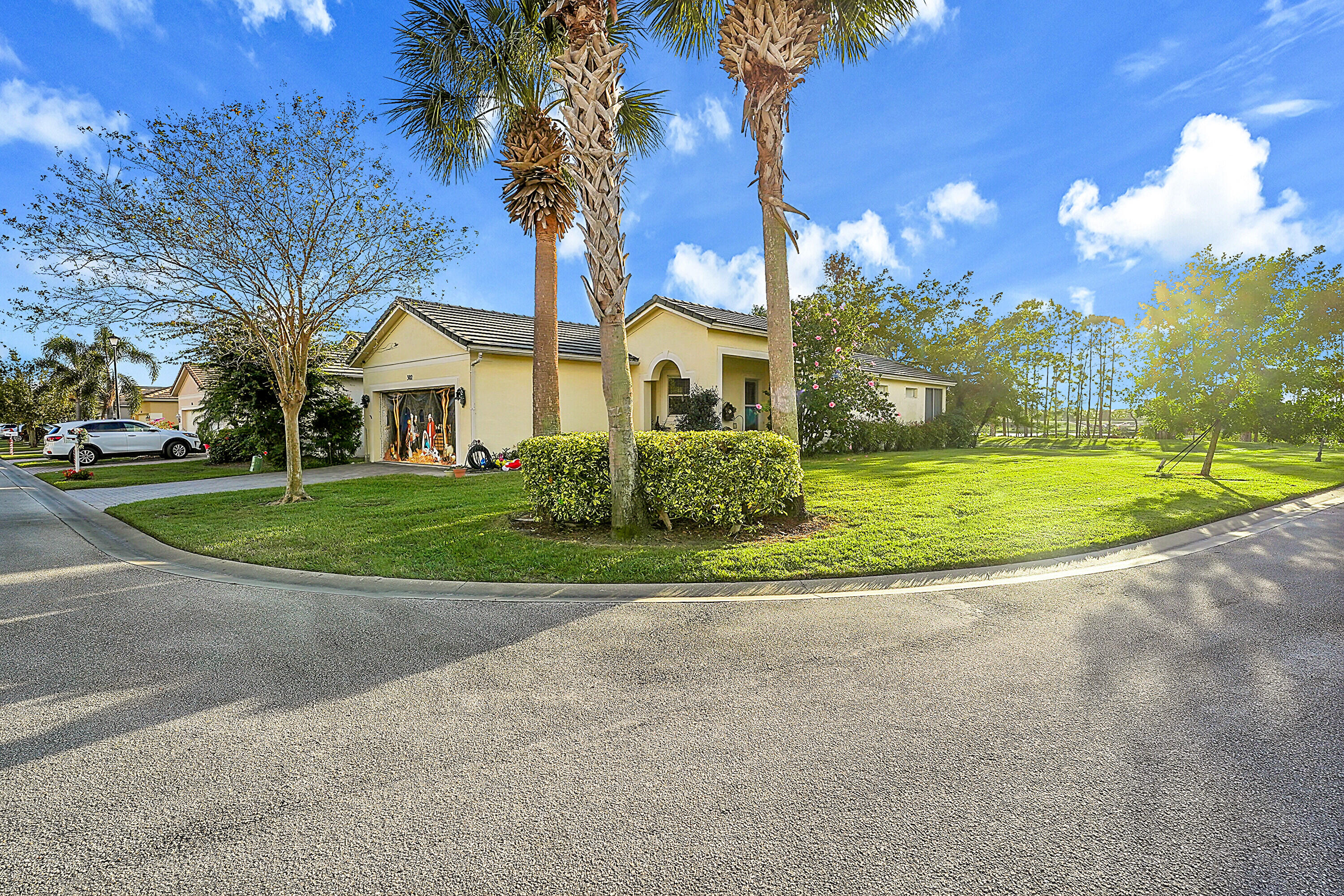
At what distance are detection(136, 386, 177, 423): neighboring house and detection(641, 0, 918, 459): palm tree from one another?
179 feet

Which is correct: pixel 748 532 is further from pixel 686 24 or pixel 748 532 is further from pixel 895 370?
pixel 895 370

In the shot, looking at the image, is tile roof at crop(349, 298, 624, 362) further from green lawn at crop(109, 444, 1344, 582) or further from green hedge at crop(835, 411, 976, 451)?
green hedge at crop(835, 411, 976, 451)

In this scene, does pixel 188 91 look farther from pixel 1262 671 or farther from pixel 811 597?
pixel 1262 671

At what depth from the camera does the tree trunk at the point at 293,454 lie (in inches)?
465

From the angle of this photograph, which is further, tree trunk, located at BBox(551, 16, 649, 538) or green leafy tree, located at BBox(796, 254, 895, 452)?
green leafy tree, located at BBox(796, 254, 895, 452)

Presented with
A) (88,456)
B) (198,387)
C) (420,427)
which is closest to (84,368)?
(198,387)

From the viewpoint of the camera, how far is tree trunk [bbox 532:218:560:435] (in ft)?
40.8

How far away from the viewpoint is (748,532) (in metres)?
7.91

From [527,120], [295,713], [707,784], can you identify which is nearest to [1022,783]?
[707,784]

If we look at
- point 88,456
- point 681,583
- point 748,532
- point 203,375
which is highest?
point 203,375

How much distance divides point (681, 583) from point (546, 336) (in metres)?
8.06

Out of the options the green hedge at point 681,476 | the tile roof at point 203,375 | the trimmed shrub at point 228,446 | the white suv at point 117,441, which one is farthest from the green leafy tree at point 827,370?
the white suv at point 117,441

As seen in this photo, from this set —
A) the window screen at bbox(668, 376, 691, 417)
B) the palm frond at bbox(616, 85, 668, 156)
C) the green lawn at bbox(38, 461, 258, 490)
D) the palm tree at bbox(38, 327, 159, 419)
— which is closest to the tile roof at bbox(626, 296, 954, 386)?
the window screen at bbox(668, 376, 691, 417)

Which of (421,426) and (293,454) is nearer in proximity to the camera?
(293,454)
